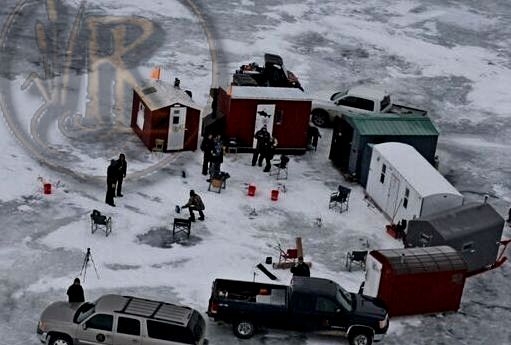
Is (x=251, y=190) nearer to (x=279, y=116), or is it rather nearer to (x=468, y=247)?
(x=279, y=116)

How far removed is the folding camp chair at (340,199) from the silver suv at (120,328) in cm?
1105

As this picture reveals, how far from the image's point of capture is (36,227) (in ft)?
95.4

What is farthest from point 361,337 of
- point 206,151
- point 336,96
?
point 336,96

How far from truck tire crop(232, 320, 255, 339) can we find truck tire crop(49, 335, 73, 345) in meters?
4.28

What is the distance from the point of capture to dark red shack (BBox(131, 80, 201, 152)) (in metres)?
35.5

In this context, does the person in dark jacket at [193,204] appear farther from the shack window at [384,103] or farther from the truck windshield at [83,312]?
the shack window at [384,103]

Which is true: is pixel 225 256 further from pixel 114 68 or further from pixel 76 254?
pixel 114 68

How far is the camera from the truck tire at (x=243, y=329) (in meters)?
24.3

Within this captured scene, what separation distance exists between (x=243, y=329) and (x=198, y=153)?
12847 mm

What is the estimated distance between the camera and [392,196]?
3225 cm

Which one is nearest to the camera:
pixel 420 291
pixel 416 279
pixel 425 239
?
pixel 416 279

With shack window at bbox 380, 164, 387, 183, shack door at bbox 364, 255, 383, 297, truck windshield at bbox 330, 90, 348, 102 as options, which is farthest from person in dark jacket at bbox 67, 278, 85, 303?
truck windshield at bbox 330, 90, 348, 102

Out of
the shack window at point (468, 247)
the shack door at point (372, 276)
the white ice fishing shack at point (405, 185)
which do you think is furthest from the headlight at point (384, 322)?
the white ice fishing shack at point (405, 185)

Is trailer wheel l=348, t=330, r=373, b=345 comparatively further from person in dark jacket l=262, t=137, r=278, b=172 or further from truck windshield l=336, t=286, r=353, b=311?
person in dark jacket l=262, t=137, r=278, b=172
